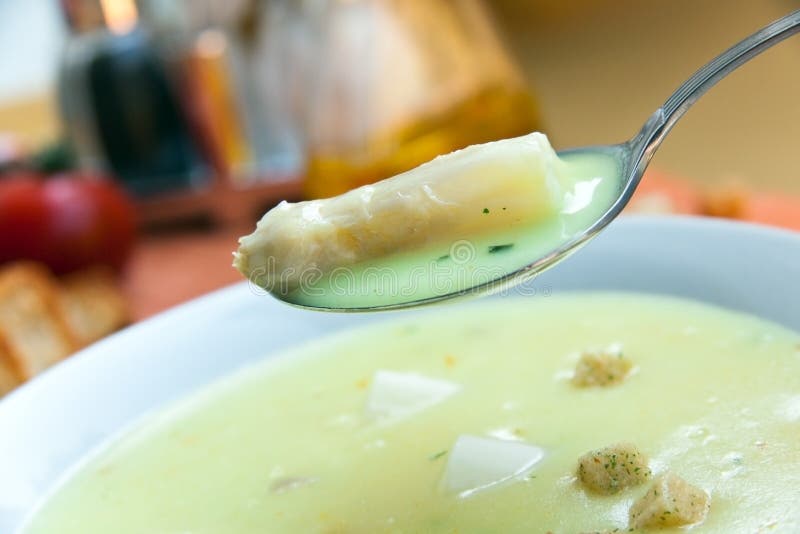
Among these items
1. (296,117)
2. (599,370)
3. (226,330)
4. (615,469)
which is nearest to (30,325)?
(226,330)

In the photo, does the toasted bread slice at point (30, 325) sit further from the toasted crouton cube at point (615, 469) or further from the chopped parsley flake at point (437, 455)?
the toasted crouton cube at point (615, 469)

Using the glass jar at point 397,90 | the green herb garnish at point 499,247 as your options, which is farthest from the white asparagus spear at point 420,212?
the glass jar at point 397,90

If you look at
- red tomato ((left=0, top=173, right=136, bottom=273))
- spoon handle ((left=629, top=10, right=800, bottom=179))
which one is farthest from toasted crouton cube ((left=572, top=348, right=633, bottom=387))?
red tomato ((left=0, top=173, right=136, bottom=273))

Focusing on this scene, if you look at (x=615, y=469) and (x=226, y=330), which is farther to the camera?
(x=226, y=330)

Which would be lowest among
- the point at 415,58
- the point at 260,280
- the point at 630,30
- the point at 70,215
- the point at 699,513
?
the point at 699,513

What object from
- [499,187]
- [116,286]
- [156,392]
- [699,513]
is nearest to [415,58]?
[116,286]

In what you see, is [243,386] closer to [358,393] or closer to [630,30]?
[358,393]

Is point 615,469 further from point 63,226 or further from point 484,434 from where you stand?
point 63,226
